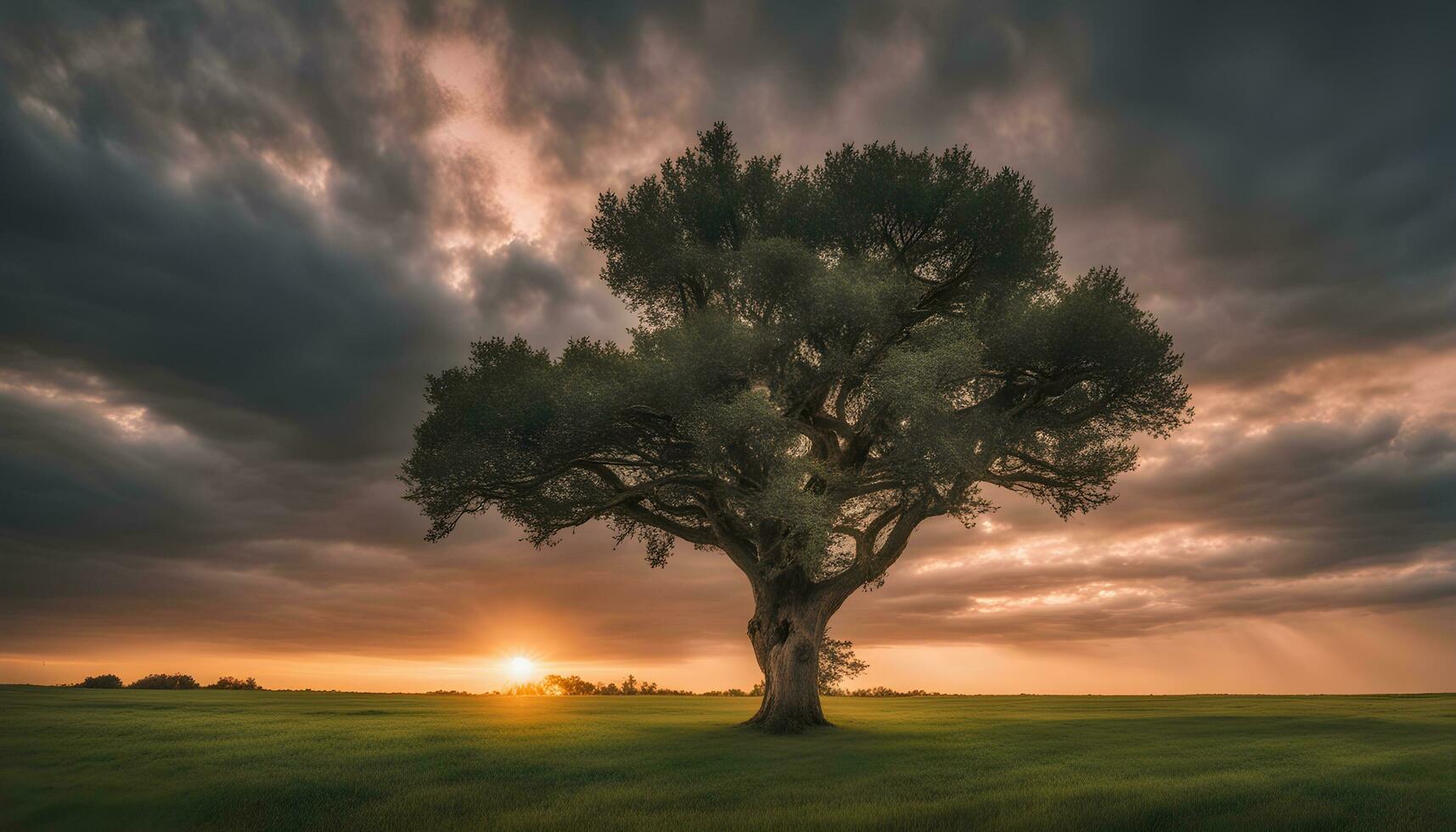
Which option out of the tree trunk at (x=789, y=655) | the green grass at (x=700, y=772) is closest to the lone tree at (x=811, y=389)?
the tree trunk at (x=789, y=655)

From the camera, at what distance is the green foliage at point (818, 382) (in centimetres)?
2788

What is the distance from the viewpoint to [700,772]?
1927cm

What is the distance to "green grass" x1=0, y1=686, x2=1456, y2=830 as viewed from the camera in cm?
1405

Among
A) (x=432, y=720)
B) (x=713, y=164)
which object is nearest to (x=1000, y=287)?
(x=713, y=164)

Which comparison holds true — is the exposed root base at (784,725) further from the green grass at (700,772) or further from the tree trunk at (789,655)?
the green grass at (700,772)

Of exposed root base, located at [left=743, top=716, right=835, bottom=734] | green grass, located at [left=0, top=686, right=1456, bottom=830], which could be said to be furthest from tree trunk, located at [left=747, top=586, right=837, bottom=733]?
green grass, located at [left=0, top=686, right=1456, bottom=830]

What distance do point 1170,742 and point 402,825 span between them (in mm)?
22687

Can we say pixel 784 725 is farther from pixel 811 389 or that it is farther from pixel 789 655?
pixel 811 389

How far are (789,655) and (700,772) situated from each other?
11554mm

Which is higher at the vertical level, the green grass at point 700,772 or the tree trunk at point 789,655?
the tree trunk at point 789,655

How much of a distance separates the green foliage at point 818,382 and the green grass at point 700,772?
7516 millimetres

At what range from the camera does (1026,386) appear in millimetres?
30594

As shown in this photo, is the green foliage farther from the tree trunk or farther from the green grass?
the green grass

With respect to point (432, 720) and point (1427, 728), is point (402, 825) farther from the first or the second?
point (1427, 728)
